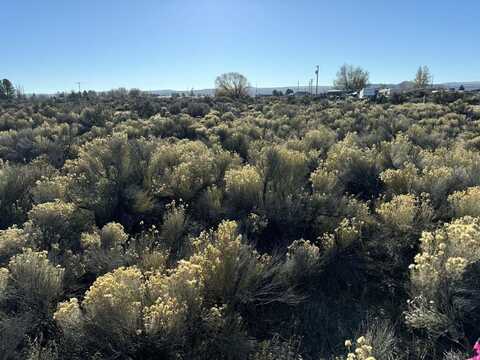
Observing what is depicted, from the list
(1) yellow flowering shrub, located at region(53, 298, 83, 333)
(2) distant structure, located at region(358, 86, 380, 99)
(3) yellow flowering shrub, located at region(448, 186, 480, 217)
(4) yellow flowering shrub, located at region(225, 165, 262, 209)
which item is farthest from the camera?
(2) distant structure, located at region(358, 86, 380, 99)

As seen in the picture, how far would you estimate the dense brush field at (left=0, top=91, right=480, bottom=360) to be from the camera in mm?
3387

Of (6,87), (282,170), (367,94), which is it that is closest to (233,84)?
(367,94)

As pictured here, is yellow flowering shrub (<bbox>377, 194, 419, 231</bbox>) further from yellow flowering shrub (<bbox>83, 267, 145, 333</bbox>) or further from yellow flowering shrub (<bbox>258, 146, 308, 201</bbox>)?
yellow flowering shrub (<bbox>83, 267, 145, 333</bbox>)

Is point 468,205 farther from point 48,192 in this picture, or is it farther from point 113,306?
point 48,192

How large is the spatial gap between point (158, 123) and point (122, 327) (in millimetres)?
14744

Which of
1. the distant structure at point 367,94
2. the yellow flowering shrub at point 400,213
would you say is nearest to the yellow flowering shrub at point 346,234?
the yellow flowering shrub at point 400,213

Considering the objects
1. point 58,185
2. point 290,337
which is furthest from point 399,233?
point 58,185

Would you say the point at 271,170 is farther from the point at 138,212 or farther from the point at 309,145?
the point at 309,145

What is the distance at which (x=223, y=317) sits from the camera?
3.68m

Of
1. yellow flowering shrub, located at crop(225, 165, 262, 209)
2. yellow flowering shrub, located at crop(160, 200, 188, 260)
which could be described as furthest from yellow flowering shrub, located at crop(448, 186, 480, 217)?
yellow flowering shrub, located at crop(160, 200, 188, 260)

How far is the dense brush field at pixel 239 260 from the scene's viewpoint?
3.39 meters

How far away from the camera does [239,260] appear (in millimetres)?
4137

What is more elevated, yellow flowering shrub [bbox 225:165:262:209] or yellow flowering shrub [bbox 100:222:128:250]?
yellow flowering shrub [bbox 225:165:262:209]

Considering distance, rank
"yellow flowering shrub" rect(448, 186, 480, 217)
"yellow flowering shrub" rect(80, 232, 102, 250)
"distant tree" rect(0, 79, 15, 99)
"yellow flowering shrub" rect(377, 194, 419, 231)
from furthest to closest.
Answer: "distant tree" rect(0, 79, 15, 99)
"yellow flowering shrub" rect(448, 186, 480, 217)
"yellow flowering shrub" rect(377, 194, 419, 231)
"yellow flowering shrub" rect(80, 232, 102, 250)
